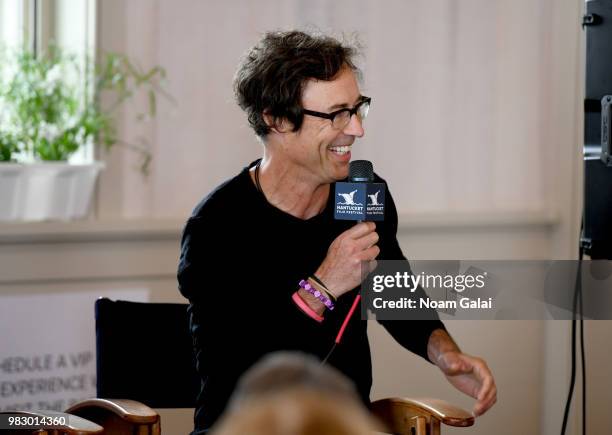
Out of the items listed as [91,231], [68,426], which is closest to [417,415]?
[68,426]

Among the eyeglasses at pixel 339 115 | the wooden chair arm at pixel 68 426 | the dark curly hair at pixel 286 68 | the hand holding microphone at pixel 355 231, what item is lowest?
the wooden chair arm at pixel 68 426

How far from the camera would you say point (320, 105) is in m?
2.01

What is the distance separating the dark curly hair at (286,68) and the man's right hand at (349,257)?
303 millimetres

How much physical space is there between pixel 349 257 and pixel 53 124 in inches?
45.8

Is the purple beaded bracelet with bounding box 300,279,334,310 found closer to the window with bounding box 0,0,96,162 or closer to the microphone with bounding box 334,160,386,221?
the microphone with bounding box 334,160,386,221

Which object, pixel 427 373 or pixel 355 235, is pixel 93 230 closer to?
pixel 355 235

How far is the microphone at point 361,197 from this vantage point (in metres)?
1.78

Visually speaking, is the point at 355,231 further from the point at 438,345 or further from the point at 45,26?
the point at 45,26

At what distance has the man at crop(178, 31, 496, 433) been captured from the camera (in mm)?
1956

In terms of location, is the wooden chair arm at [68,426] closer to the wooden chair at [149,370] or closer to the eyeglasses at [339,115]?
the wooden chair at [149,370]

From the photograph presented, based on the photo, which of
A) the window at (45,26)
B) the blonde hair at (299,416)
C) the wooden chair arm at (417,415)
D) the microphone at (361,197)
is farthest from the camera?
the window at (45,26)

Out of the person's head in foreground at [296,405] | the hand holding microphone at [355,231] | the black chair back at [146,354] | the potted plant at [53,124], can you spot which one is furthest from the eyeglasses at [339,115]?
the person's head in foreground at [296,405]

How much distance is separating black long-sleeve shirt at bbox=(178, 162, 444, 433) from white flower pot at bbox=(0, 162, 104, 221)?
706 millimetres

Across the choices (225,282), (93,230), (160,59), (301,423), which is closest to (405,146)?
(160,59)
